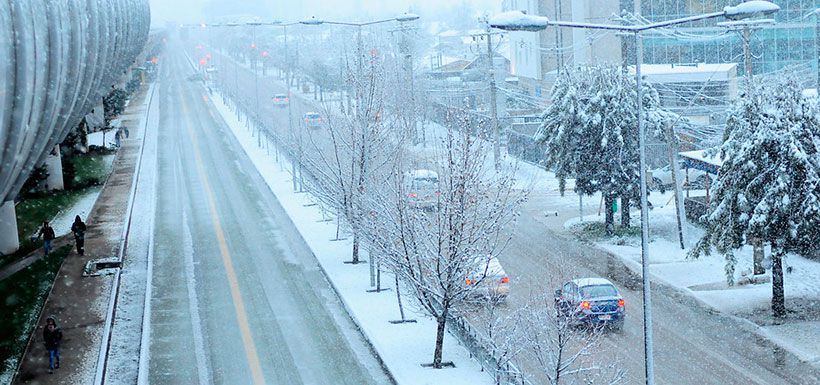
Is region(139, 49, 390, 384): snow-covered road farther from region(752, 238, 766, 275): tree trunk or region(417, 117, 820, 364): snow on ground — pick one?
region(752, 238, 766, 275): tree trunk

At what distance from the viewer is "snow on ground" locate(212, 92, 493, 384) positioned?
794 inches

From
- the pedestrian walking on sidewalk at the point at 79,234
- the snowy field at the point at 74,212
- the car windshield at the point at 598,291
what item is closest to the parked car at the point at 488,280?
the car windshield at the point at 598,291

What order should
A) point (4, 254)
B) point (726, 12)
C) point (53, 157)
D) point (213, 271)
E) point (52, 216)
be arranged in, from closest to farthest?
point (726, 12)
point (213, 271)
point (4, 254)
point (52, 216)
point (53, 157)

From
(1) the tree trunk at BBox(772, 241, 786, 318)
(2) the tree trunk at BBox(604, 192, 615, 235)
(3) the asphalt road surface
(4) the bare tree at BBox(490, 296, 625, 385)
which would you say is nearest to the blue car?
(3) the asphalt road surface

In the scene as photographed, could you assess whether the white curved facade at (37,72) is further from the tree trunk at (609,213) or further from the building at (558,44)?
the building at (558,44)

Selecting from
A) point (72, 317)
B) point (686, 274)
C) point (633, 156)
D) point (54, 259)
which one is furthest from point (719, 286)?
point (54, 259)

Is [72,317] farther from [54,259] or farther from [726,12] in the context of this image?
[726,12]

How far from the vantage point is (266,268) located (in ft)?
98.9

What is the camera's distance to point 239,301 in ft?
86.5

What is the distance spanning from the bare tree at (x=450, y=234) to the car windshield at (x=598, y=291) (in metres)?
3.21

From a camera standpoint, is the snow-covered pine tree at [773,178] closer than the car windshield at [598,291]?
No

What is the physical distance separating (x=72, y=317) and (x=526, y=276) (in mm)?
11148

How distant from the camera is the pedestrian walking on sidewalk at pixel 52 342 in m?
20.6

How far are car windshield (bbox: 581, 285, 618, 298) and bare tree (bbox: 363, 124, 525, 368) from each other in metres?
3.21
